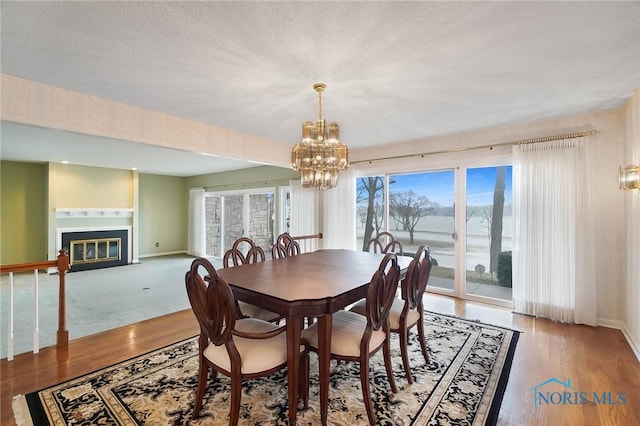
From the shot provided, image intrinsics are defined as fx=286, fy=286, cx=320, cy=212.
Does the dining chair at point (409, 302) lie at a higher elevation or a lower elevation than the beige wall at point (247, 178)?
lower

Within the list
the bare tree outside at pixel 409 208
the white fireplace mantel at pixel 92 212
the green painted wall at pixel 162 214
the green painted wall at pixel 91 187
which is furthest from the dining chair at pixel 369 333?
the green painted wall at pixel 162 214

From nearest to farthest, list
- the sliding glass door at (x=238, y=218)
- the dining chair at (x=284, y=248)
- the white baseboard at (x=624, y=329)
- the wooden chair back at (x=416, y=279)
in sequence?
1. the wooden chair back at (x=416, y=279)
2. the white baseboard at (x=624, y=329)
3. the dining chair at (x=284, y=248)
4. the sliding glass door at (x=238, y=218)

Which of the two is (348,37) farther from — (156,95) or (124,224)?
(124,224)

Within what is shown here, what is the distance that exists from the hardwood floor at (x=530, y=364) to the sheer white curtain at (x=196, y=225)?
191 inches

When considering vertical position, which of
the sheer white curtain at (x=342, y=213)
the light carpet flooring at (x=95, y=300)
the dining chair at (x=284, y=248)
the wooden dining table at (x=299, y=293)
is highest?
the sheer white curtain at (x=342, y=213)

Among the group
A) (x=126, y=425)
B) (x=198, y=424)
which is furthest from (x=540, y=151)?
(x=126, y=425)

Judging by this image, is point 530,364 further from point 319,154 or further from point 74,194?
point 74,194

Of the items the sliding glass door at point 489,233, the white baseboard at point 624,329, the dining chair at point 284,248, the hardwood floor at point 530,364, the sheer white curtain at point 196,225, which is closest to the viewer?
the hardwood floor at point 530,364

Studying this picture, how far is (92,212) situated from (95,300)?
351 cm

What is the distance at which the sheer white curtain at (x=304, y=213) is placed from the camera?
18.7 ft

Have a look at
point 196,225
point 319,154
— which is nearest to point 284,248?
point 319,154

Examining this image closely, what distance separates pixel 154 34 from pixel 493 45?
2.23m

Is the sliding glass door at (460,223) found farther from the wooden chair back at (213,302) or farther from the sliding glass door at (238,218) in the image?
the wooden chair back at (213,302)

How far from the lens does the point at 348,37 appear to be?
6.05ft
